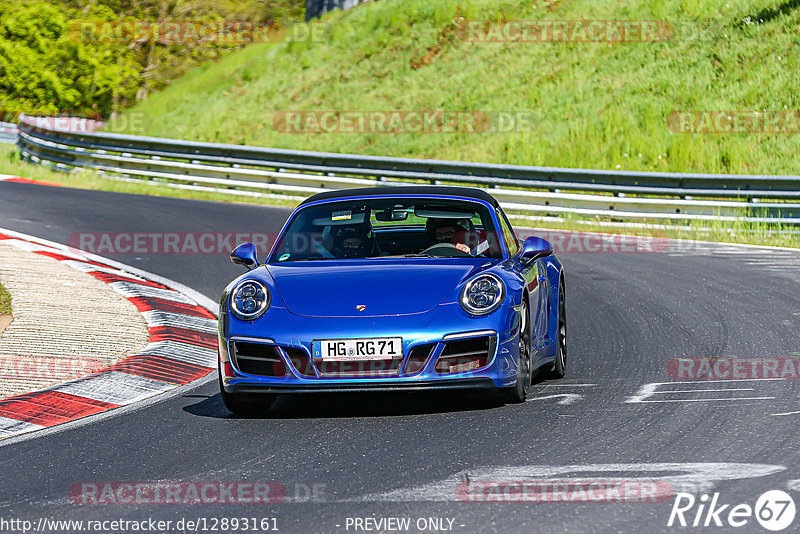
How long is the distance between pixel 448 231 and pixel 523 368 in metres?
1.19

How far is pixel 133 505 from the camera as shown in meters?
4.86

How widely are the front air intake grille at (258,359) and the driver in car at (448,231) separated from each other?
1.52m

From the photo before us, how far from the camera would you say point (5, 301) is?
10.9 meters

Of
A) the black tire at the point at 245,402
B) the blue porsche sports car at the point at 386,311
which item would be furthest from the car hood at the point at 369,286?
the black tire at the point at 245,402

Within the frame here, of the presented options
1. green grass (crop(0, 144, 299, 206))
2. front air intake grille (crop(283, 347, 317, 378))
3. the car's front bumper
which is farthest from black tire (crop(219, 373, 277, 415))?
green grass (crop(0, 144, 299, 206))

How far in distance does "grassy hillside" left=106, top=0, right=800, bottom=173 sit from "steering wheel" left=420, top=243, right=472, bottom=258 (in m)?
17.5

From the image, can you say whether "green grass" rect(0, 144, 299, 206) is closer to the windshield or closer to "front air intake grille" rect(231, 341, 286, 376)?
the windshield

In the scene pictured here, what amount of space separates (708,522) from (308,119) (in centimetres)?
3122

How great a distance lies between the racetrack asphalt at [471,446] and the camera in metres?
4.65

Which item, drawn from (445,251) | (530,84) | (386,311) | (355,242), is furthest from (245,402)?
(530,84)

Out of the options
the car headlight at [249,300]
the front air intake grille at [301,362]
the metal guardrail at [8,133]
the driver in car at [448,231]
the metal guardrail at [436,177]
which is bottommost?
the front air intake grille at [301,362]

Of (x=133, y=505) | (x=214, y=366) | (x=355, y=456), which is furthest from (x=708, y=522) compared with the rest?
(x=214, y=366)

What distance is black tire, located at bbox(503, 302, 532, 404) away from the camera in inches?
268

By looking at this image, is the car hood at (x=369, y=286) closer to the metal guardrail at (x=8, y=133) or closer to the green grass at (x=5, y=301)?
the green grass at (x=5, y=301)
